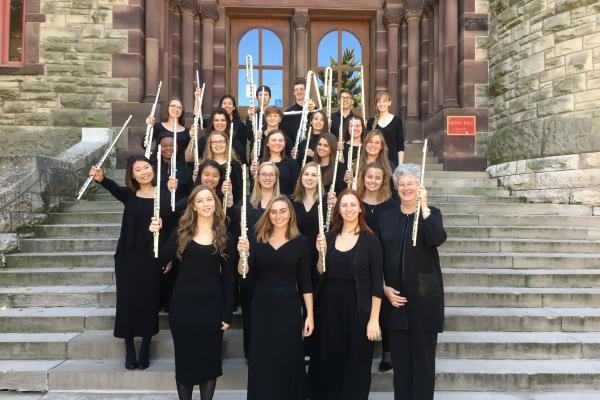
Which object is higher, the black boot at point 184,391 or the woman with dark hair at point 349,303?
the woman with dark hair at point 349,303

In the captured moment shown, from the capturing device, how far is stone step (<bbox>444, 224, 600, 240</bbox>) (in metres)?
5.69

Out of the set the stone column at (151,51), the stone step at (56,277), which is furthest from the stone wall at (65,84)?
the stone step at (56,277)

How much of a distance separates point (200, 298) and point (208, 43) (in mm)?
7314

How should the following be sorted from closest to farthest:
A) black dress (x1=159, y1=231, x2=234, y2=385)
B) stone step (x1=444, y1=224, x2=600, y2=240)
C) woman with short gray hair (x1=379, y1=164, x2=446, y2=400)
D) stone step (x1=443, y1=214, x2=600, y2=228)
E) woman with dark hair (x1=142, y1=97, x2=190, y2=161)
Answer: woman with short gray hair (x1=379, y1=164, x2=446, y2=400)
black dress (x1=159, y1=231, x2=234, y2=385)
woman with dark hair (x1=142, y1=97, x2=190, y2=161)
stone step (x1=444, y1=224, x2=600, y2=240)
stone step (x1=443, y1=214, x2=600, y2=228)

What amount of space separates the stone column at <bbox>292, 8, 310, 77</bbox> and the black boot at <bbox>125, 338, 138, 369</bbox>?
683 centimetres

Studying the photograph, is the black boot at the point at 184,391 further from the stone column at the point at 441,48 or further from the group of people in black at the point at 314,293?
the stone column at the point at 441,48

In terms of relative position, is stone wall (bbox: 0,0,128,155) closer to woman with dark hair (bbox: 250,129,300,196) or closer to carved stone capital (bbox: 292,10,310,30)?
carved stone capital (bbox: 292,10,310,30)

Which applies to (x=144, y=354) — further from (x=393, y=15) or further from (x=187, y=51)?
(x=393, y=15)

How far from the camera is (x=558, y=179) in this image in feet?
22.0

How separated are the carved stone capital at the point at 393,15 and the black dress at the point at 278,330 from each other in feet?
24.8

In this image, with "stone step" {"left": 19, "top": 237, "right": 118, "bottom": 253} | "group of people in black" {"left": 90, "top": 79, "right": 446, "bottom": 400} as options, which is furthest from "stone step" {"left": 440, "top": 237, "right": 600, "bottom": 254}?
"stone step" {"left": 19, "top": 237, "right": 118, "bottom": 253}

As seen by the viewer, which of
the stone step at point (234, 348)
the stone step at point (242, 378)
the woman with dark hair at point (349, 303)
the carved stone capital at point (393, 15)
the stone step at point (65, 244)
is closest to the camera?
the woman with dark hair at point (349, 303)

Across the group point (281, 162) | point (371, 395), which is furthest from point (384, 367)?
point (281, 162)

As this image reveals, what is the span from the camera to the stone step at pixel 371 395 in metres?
3.54
